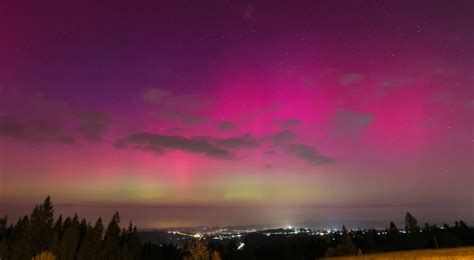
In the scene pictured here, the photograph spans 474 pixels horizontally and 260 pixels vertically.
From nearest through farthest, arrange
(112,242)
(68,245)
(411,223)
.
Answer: (68,245), (112,242), (411,223)

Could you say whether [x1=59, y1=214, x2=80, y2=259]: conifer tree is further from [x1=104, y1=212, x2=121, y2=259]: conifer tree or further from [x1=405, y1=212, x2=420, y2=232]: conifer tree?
[x1=405, y1=212, x2=420, y2=232]: conifer tree

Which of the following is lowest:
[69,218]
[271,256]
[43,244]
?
[271,256]

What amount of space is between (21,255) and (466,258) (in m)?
77.2

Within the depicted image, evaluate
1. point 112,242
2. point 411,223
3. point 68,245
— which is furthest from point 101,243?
point 411,223

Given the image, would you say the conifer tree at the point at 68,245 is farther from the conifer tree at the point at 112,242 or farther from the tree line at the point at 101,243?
the conifer tree at the point at 112,242

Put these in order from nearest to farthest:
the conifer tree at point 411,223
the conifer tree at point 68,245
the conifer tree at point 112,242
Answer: the conifer tree at point 68,245, the conifer tree at point 112,242, the conifer tree at point 411,223

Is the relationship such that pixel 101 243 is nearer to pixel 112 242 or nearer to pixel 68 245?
pixel 112 242

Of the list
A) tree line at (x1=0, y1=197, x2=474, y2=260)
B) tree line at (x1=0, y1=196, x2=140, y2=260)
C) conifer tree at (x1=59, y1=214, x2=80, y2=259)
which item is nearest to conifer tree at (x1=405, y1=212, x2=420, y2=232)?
tree line at (x1=0, y1=197, x2=474, y2=260)

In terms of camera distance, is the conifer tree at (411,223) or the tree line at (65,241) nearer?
the tree line at (65,241)

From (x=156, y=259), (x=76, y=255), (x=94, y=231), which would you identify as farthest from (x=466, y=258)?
(x=156, y=259)

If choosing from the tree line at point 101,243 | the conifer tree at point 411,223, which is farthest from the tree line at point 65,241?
the conifer tree at point 411,223

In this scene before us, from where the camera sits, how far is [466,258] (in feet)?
46.5

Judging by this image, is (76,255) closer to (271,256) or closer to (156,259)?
(156,259)

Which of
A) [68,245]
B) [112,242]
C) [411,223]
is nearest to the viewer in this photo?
[68,245]
